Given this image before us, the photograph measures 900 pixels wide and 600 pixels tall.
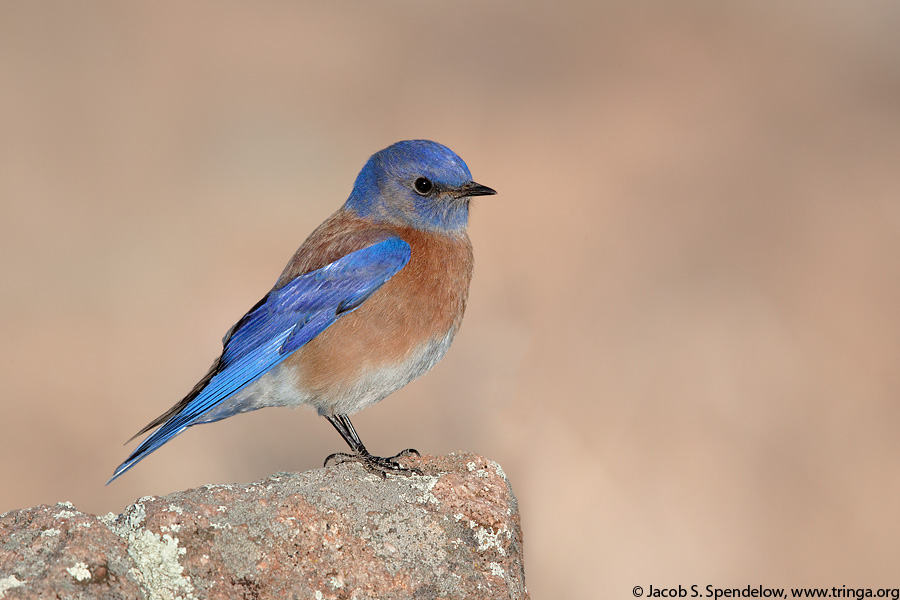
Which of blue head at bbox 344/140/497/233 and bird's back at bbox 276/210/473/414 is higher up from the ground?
blue head at bbox 344/140/497/233

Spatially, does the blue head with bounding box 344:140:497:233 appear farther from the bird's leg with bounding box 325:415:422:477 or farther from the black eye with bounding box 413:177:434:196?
the bird's leg with bounding box 325:415:422:477

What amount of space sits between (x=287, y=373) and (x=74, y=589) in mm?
2288

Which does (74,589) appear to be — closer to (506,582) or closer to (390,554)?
(390,554)

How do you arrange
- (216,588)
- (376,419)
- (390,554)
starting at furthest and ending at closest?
(376,419), (390,554), (216,588)

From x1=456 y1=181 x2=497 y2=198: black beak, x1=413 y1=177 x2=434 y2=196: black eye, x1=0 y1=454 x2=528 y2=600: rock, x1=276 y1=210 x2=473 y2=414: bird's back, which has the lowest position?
x1=0 y1=454 x2=528 y2=600: rock

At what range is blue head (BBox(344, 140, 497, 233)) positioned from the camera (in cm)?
572

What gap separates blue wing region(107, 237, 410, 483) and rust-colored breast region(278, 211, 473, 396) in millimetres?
57

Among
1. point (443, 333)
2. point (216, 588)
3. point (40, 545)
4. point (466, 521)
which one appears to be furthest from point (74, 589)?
point (443, 333)

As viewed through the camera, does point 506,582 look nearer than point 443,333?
Yes

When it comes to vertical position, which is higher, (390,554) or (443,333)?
(443,333)

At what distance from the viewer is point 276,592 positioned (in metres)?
3.43

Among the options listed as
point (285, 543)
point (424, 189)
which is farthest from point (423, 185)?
point (285, 543)

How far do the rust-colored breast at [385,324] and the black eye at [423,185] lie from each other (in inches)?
15.8

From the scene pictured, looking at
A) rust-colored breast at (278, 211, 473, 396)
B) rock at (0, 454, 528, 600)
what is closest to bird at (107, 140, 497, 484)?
rust-colored breast at (278, 211, 473, 396)
